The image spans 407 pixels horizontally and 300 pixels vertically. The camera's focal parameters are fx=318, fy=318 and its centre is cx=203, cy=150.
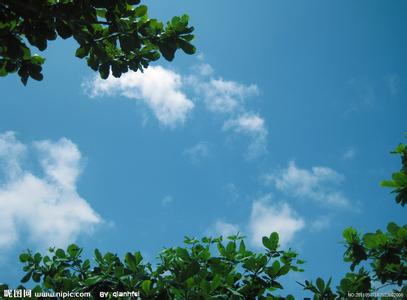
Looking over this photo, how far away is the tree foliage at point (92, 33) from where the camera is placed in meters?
3.05

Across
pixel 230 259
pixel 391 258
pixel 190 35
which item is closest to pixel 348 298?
pixel 230 259

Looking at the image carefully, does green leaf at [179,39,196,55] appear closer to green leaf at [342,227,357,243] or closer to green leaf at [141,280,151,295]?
green leaf at [141,280,151,295]

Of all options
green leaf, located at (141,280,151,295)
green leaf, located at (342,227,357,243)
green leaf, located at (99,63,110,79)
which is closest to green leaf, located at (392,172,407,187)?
green leaf, located at (342,227,357,243)

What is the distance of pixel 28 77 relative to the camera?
148 inches

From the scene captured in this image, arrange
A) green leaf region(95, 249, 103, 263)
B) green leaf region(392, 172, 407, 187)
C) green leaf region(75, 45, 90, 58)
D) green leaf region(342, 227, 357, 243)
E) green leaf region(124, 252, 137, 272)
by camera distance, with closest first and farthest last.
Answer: green leaf region(124, 252, 137, 272), green leaf region(75, 45, 90, 58), green leaf region(95, 249, 103, 263), green leaf region(392, 172, 407, 187), green leaf region(342, 227, 357, 243)

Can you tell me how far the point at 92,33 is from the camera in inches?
134

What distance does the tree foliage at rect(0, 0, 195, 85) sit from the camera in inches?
120

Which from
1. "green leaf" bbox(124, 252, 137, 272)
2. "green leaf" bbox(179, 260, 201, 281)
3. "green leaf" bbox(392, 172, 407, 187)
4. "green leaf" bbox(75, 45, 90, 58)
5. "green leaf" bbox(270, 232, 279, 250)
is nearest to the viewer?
"green leaf" bbox(179, 260, 201, 281)

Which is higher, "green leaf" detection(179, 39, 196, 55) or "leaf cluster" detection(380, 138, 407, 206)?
"green leaf" detection(179, 39, 196, 55)

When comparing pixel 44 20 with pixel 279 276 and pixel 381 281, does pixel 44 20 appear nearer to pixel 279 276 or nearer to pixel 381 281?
pixel 279 276

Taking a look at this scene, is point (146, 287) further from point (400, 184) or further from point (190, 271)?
point (400, 184)

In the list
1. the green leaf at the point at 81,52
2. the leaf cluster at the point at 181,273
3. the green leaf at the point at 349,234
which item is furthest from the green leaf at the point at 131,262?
the green leaf at the point at 349,234

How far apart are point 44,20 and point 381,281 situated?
5.42 metres

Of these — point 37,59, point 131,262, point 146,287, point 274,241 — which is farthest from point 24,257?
point 274,241
